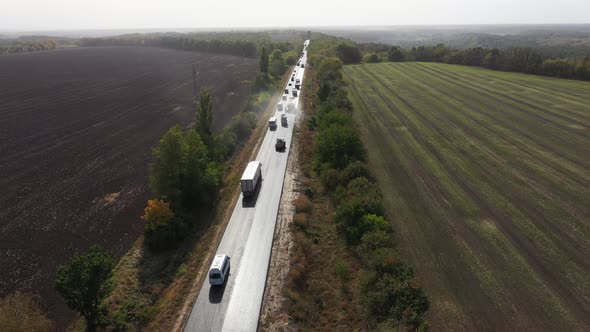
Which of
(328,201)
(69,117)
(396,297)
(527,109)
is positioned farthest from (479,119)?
(69,117)

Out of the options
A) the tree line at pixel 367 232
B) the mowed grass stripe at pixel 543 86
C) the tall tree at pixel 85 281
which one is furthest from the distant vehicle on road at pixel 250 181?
the mowed grass stripe at pixel 543 86

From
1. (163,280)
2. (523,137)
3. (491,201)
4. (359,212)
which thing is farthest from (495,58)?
(163,280)

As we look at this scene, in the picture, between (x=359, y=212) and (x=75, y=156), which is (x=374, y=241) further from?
(x=75, y=156)

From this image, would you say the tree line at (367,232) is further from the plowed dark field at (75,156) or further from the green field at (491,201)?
the plowed dark field at (75,156)

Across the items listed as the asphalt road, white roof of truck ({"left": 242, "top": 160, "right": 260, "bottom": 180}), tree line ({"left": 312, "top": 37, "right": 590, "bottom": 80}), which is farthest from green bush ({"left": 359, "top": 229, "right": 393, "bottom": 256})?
tree line ({"left": 312, "top": 37, "right": 590, "bottom": 80})

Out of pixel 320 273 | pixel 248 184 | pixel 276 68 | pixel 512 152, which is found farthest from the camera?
pixel 276 68

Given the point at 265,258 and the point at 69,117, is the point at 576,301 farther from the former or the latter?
the point at 69,117
